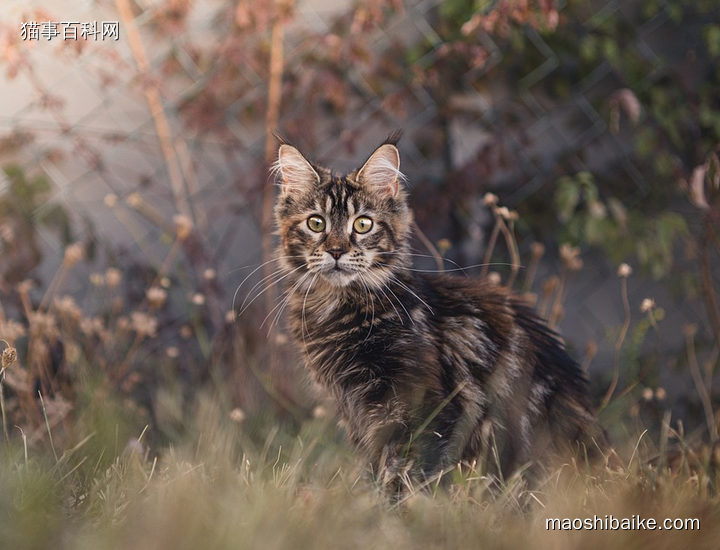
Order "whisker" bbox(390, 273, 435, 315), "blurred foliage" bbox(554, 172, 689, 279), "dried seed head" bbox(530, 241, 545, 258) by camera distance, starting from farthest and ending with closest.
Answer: "blurred foliage" bbox(554, 172, 689, 279) < "dried seed head" bbox(530, 241, 545, 258) < "whisker" bbox(390, 273, 435, 315)

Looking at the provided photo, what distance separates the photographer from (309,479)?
2.05 meters

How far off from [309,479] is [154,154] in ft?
7.10

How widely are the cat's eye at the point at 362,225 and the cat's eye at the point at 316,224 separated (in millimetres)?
93

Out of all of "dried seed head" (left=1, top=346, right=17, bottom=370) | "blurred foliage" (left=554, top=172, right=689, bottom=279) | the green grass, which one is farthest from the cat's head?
"blurred foliage" (left=554, top=172, right=689, bottom=279)

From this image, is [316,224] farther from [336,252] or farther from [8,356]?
[8,356]

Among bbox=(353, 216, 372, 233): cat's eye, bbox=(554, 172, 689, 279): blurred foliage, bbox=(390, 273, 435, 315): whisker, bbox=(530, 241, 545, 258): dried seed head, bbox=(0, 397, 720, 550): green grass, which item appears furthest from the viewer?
bbox=(554, 172, 689, 279): blurred foliage

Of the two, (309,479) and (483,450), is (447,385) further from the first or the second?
(309,479)

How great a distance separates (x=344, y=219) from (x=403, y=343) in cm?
39

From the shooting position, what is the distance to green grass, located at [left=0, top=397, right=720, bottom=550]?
4.32 ft

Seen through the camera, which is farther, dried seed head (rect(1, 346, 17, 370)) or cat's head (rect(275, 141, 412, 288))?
cat's head (rect(275, 141, 412, 288))

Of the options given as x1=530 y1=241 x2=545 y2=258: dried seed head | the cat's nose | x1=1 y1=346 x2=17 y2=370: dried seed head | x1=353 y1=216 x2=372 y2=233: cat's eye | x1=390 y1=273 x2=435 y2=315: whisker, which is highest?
x1=353 y1=216 x2=372 y2=233: cat's eye

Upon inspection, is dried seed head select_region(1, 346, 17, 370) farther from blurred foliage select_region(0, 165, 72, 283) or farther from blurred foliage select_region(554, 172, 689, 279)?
blurred foliage select_region(554, 172, 689, 279)

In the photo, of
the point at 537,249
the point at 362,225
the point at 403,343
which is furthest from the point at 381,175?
the point at 537,249

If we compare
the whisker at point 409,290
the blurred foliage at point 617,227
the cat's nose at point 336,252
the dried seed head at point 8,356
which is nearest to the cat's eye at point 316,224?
the cat's nose at point 336,252
